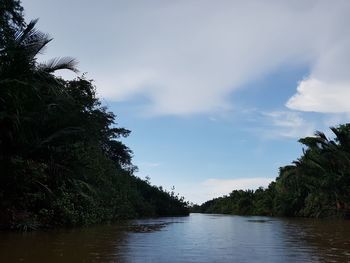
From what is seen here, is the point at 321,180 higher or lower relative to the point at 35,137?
higher

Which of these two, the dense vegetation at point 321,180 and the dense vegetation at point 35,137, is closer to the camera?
the dense vegetation at point 35,137

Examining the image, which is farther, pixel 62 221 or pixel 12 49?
pixel 62 221

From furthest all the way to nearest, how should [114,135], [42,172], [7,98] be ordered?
1. [114,135]
2. [42,172]
3. [7,98]

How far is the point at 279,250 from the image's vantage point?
29.8 ft

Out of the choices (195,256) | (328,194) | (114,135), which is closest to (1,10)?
(195,256)

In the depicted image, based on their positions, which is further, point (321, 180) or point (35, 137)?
point (321, 180)

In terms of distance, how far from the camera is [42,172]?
46.9 ft

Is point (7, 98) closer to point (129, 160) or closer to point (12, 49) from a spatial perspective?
point (12, 49)

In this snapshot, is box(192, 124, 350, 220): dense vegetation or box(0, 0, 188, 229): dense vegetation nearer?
box(0, 0, 188, 229): dense vegetation

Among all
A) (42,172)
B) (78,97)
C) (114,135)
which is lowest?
(42,172)

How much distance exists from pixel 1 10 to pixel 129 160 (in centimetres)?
3386

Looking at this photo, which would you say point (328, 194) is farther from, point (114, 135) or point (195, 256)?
point (195, 256)

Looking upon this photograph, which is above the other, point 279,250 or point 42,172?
point 42,172

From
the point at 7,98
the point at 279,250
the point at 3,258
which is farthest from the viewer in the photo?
the point at 7,98
